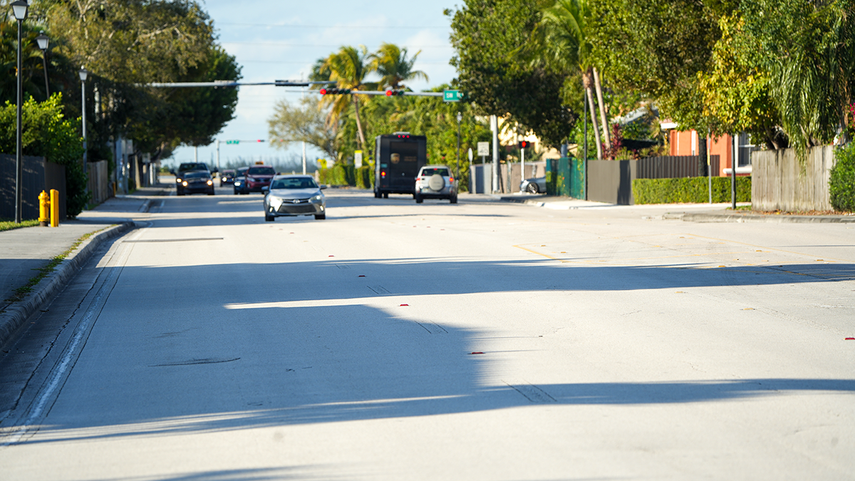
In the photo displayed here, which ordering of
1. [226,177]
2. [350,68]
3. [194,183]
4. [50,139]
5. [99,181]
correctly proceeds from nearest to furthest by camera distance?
[50,139], [99,181], [194,183], [350,68], [226,177]

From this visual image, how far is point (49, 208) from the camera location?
25.3 meters

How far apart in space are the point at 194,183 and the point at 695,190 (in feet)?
104

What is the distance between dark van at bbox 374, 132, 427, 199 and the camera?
48500 millimetres

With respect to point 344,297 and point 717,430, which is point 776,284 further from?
point 717,430

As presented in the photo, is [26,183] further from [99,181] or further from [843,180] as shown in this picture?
[843,180]

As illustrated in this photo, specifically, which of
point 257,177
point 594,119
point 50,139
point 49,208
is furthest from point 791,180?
point 257,177

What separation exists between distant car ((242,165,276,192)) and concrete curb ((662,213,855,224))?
34.2m

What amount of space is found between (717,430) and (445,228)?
18.9 metres

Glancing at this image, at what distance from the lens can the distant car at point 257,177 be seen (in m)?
58.5

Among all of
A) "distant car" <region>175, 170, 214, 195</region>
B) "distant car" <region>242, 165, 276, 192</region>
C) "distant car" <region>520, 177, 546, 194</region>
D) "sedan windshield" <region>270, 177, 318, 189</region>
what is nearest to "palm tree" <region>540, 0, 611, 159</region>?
"distant car" <region>520, 177, 546, 194</region>

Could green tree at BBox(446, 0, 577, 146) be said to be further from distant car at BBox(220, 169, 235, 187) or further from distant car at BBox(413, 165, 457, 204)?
distant car at BBox(220, 169, 235, 187)

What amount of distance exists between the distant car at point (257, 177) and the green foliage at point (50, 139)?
92.7 ft

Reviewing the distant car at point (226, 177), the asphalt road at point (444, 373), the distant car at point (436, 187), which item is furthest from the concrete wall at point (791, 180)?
the distant car at point (226, 177)

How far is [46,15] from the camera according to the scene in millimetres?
47812
